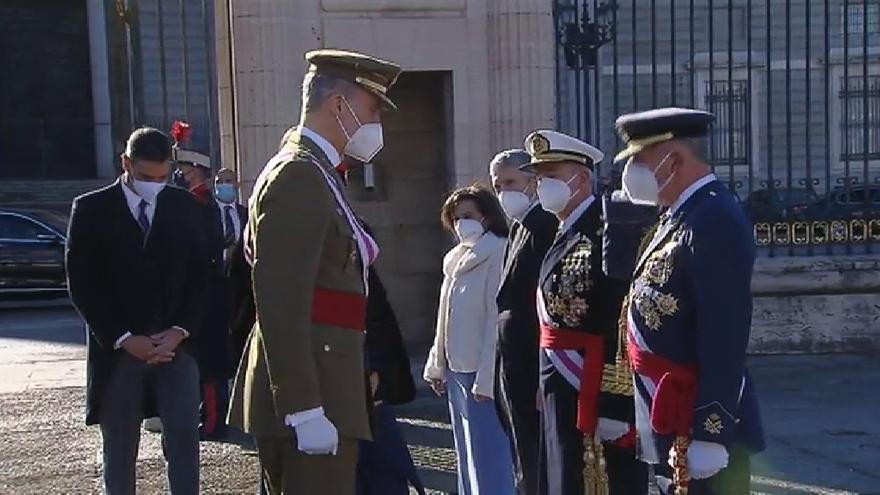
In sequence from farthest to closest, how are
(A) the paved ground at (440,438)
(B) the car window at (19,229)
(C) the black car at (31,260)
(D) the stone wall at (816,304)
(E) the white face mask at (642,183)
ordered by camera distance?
(B) the car window at (19,229) < (C) the black car at (31,260) < (D) the stone wall at (816,304) < (A) the paved ground at (440,438) < (E) the white face mask at (642,183)

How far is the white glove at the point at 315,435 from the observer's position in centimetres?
368

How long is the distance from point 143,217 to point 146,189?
0.44 ft

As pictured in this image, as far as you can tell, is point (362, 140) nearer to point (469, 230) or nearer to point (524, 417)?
point (524, 417)

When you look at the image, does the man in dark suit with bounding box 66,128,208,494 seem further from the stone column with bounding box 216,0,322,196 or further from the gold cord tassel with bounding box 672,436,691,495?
the stone column with bounding box 216,0,322,196

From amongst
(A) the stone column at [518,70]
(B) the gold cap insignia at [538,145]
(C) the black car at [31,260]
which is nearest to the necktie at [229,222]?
(A) the stone column at [518,70]

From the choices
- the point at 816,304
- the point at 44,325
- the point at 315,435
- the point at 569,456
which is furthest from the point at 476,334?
the point at 44,325

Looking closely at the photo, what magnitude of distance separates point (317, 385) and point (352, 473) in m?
0.40

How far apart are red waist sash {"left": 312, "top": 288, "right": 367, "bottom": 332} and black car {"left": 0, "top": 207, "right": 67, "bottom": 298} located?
1626cm

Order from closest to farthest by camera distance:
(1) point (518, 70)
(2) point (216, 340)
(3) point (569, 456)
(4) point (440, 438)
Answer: (3) point (569, 456), (2) point (216, 340), (4) point (440, 438), (1) point (518, 70)

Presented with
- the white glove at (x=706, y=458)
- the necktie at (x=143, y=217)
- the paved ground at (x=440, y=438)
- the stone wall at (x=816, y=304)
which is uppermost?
the necktie at (x=143, y=217)

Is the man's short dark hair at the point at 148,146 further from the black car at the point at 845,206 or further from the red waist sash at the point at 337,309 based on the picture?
the black car at the point at 845,206

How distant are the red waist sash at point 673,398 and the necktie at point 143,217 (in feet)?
8.79

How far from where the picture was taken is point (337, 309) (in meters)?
3.88

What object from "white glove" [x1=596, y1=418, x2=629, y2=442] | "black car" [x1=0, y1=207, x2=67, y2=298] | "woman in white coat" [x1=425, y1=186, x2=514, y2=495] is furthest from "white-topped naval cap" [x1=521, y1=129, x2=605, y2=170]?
"black car" [x1=0, y1=207, x2=67, y2=298]
